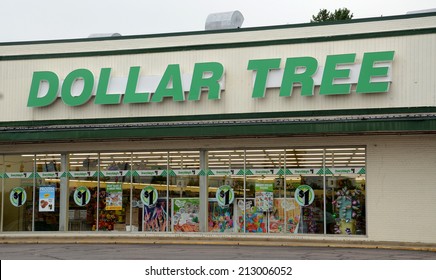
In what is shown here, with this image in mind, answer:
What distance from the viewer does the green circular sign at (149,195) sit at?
2517cm

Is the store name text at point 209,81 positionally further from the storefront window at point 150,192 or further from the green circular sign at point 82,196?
the green circular sign at point 82,196

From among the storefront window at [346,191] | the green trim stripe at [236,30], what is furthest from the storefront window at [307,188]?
the green trim stripe at [236,30]

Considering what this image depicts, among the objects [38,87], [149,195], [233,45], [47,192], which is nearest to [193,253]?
[149,195]

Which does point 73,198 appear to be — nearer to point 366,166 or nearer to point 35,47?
point 35,47

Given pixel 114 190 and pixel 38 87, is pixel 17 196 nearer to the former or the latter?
pixel 114 190

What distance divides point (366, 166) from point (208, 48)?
6.83m

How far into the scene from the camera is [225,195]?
2456cm

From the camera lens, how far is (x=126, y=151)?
25422 mm

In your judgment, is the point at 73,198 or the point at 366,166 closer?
the point at 366,166

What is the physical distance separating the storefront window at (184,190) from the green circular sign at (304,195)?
11.5 feet

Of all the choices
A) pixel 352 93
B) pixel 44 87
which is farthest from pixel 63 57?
pixel 352 93

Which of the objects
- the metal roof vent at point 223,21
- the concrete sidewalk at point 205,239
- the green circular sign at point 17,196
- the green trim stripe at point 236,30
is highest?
the metal roof vent at point 223,21

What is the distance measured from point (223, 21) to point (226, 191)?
263 inches

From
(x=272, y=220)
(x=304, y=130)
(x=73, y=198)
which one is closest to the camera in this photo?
(x=304, y=130)
